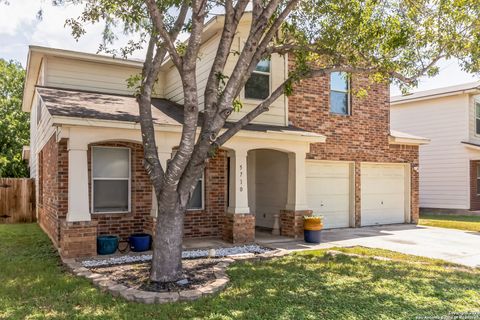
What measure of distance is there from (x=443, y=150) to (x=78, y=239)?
1778 cm

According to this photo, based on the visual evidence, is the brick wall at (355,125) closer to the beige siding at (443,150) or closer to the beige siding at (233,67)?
the beige siding at (233,67)

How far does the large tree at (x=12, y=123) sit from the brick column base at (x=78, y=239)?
60.2ft

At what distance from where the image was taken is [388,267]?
25.4ft

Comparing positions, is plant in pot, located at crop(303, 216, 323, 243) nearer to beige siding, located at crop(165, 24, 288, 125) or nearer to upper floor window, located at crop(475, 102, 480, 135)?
beige siding, located at crop(165, 24, 288, 125)

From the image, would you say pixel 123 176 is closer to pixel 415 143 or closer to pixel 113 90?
pixel 113 90

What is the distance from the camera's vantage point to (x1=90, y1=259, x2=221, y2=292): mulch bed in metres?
6.17

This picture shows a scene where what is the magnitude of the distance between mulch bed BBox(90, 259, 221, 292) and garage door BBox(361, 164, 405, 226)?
7886 millimetres

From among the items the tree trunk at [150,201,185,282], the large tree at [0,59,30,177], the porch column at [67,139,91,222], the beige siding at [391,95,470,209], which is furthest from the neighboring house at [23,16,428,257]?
the large tree at [0,59,30,177]

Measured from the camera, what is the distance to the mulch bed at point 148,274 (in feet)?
20.2

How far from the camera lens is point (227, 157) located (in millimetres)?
11805

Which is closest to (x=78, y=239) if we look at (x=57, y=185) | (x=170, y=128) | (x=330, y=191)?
(x=57, y=185)

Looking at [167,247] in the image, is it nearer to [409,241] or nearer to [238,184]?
[238,184]

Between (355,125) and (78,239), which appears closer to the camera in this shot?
(78,239)

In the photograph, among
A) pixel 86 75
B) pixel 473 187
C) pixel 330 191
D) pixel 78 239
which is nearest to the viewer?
pixel 78 239
